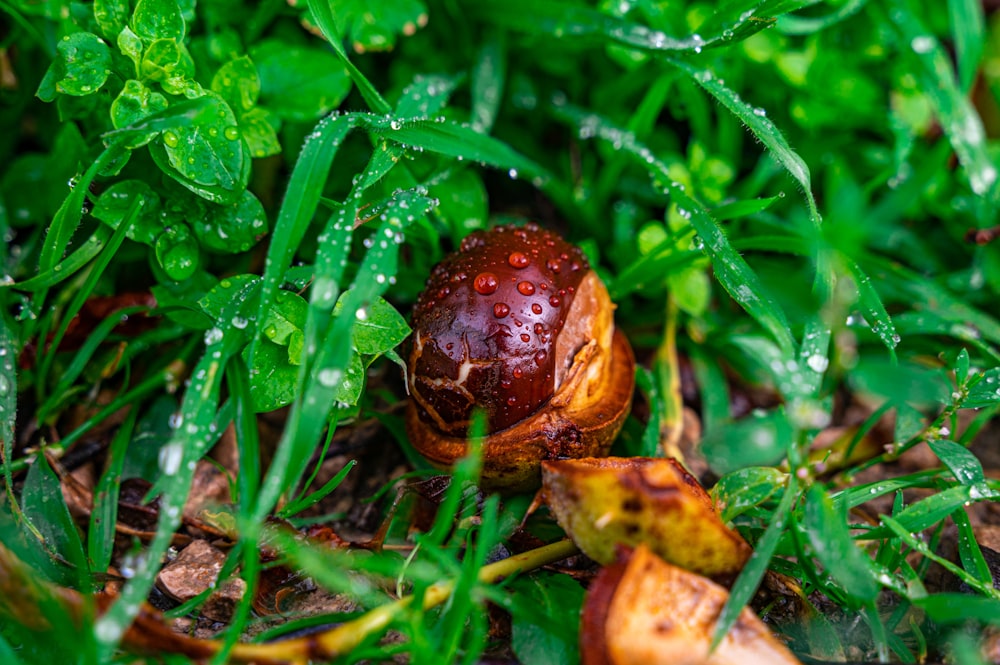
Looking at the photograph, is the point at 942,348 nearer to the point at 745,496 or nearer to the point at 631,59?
the point at 745,496

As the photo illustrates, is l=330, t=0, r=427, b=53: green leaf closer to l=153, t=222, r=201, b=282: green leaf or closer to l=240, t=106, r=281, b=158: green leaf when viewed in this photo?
l=240, t=106, r=281, b=158: green leaf

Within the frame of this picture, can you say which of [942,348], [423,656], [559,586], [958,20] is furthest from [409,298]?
[958,20]

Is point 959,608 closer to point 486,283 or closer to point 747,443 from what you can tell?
point 747,443

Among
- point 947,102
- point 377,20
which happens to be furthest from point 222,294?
point 947,102

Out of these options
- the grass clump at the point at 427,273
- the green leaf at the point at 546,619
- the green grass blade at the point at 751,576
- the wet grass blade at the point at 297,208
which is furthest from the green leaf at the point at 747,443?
the wet grass blade at the point at 297,208

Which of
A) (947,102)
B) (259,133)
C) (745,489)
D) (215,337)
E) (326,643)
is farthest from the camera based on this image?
(947,102)

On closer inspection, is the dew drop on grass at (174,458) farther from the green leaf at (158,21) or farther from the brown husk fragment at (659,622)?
the green leaf at (158,21)
